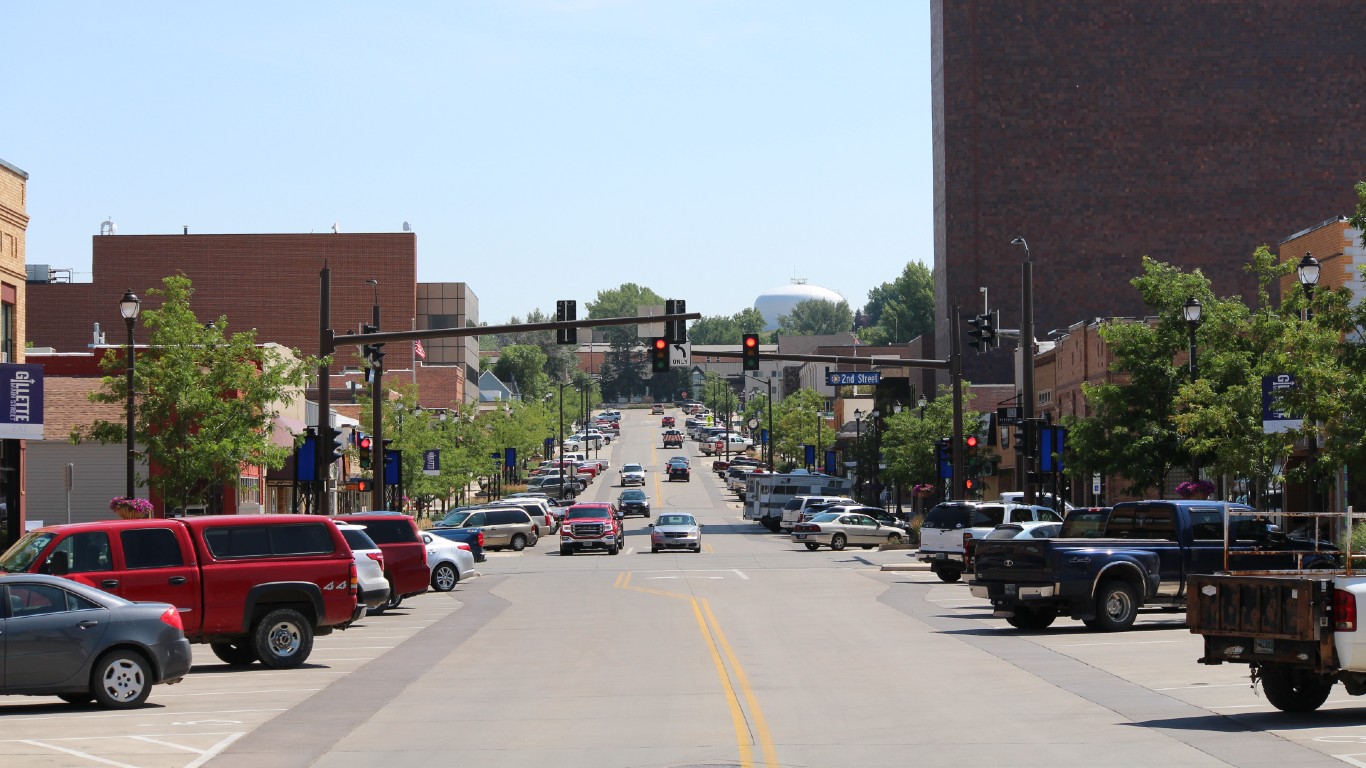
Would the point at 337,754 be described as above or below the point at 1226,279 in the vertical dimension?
below

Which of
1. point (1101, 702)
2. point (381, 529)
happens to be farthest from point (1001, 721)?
point (381, 529)

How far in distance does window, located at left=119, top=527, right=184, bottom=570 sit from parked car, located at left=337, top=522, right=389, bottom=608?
3.18m

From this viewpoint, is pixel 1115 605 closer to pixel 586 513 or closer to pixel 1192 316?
pixel 1192 316

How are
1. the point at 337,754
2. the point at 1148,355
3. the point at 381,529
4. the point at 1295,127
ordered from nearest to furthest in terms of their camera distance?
the point at 337,754
the point at 381,529
the point at 1148,355
the point at 1295,127

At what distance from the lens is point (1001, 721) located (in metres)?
16.0

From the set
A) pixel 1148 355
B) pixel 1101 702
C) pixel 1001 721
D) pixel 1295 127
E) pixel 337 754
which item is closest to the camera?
pixel 337 754

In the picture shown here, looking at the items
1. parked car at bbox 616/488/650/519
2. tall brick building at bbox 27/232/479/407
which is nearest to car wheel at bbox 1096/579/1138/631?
parked car at bbox 616/488/650/519

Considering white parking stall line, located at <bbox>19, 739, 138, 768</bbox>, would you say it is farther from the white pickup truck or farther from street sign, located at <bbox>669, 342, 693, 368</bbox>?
street sign, located at <bbox>669, 342, 693, 368</bbox>

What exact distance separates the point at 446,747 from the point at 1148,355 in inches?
1323

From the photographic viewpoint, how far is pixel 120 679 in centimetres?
1756

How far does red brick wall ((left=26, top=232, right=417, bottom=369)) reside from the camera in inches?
5177

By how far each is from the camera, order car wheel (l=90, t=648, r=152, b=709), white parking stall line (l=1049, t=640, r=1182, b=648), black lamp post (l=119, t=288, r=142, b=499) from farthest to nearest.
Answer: black lamp post (l=119, t=288, r=142, b=499) → white parking stall line (l=1049, t=640, r=1182, b=648) → car wheel (l=90, t=648, r=152, b=709)

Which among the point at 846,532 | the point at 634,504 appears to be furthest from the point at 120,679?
the point at 634,504

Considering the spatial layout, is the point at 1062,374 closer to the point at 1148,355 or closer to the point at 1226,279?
the point at 1148,355
